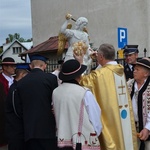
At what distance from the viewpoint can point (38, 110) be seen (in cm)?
403

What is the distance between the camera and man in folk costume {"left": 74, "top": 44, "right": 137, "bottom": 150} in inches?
169

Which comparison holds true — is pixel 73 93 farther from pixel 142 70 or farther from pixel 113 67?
pixel 142 70

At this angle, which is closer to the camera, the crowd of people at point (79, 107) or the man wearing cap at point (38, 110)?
the crowd of people at point (79, 107)

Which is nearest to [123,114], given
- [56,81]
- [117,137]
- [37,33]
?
[117,137]

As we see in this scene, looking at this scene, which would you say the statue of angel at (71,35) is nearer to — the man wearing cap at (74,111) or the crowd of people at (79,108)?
the crowd of people at (79,108)

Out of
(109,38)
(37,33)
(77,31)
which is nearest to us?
(77,31)

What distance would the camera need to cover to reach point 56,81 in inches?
166

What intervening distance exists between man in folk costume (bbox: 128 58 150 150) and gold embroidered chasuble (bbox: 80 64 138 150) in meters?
0.12

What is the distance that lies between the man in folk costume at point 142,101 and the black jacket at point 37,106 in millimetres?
1220

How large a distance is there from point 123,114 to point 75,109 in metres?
1.11

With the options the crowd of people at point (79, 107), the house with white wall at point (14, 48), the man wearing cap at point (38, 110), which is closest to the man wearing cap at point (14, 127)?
the crowd of people at point (79, 107)

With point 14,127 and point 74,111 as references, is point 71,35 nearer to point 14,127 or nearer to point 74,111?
point 14,127

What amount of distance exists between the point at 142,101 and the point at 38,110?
1426mm

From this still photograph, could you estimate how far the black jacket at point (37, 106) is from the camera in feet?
13.2
